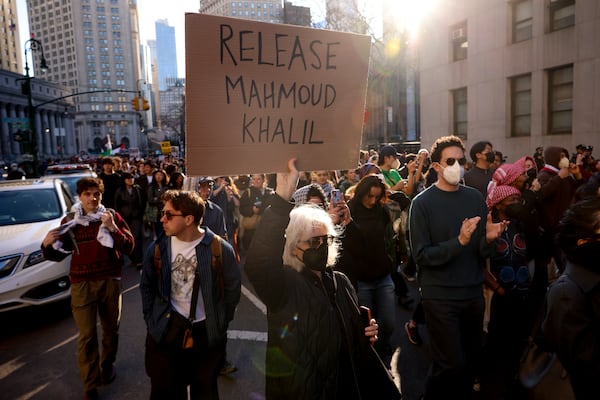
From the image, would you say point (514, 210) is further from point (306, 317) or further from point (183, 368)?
point (183, 368)

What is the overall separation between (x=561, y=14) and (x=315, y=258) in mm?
19265

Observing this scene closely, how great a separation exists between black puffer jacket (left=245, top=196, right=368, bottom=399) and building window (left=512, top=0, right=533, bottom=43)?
65.3 ft

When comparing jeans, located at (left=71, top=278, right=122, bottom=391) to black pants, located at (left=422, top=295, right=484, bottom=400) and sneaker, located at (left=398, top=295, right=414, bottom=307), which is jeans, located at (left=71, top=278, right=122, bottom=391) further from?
sneaker, located at (left=398, top=295, right=414, bottom=307)

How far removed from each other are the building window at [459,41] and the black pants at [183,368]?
875 inches

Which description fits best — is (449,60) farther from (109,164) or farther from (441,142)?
(441,142)

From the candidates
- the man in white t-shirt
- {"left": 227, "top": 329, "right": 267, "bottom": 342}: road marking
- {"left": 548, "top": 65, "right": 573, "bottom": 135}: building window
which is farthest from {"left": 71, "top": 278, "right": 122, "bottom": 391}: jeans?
{"left": 548, "top": 65, "right": 573, "bottom": 135}: building window

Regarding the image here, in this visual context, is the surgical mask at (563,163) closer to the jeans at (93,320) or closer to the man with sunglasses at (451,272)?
the man with sunglasses at (451,272)

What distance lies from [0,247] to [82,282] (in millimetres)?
2341

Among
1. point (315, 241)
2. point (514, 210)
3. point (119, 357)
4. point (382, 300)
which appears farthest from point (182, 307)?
point (514, 210)

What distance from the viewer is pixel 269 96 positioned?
2.89 meters

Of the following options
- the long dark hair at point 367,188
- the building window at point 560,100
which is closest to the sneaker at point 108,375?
the long dark hair at point 367,188

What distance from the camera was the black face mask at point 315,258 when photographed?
269 cm

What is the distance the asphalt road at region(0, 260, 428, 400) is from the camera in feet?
14.7

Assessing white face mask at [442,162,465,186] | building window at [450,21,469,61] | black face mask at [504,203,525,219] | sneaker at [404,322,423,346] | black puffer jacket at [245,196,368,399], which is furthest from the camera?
building window at [450,21,469,61]
